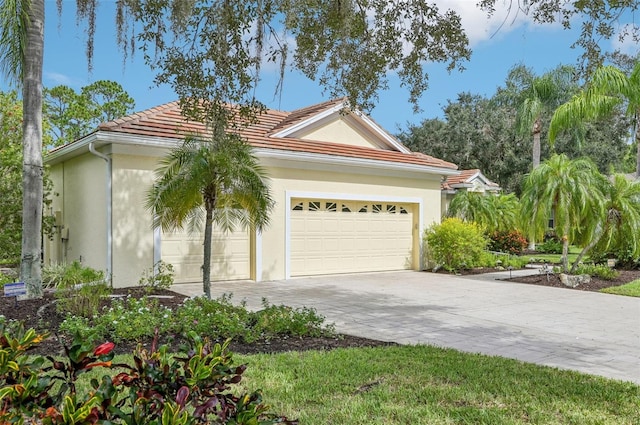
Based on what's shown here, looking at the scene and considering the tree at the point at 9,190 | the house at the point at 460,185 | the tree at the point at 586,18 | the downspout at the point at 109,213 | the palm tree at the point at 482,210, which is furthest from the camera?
the house at the point at 460,185

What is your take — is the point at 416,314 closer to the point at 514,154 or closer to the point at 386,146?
the point at 386,146

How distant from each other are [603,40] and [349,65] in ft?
9.97

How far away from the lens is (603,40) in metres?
5.71

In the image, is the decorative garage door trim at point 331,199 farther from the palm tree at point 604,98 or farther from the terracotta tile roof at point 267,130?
the palm tree at point 604,98

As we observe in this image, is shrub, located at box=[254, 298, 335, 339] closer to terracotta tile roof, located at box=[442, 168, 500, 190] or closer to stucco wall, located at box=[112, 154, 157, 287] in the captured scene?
stucco wall, located at box=[112, 154, 157, 287]

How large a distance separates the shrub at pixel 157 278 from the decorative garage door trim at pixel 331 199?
321 centimetres

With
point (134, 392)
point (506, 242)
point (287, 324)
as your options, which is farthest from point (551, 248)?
point (134, 392)

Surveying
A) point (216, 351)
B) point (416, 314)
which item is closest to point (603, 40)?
point (416, 314)

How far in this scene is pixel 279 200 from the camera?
13.4 m

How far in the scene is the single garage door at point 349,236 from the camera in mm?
14023

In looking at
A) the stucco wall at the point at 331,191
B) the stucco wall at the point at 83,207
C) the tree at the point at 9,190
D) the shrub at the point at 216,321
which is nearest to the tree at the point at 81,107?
the tree at the point at 9,190

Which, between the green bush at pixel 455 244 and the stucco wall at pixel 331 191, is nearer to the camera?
the stucco wall at pixel 331 191

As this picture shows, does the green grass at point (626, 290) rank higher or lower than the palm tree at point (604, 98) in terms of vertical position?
lower

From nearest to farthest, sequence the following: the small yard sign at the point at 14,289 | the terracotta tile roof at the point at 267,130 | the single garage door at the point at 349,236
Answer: the small yard sign at the point at 14,289 → the terracotta tile roof at the point at 267,130 → the single garage door at the point at 349,236
